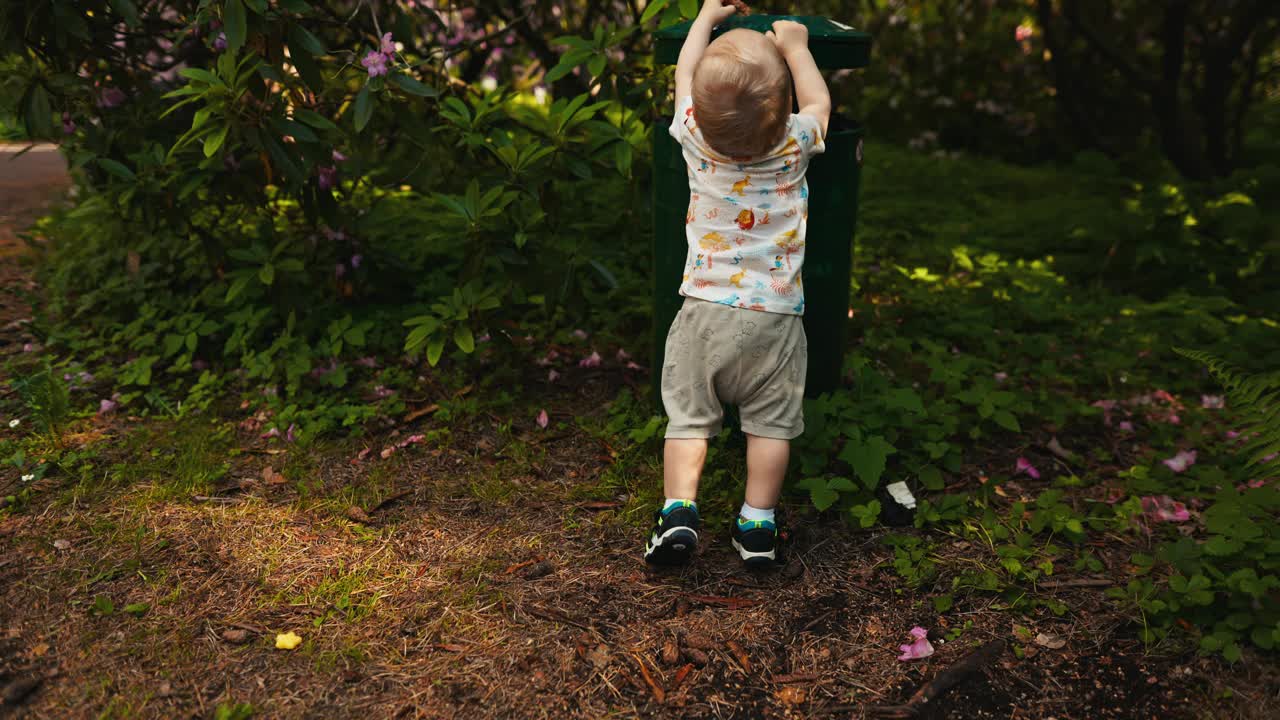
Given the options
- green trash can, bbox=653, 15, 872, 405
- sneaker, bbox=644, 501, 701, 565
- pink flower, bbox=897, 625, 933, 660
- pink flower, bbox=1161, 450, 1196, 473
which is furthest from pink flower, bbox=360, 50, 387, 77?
pink flower, bbox=1161, 450, 1196, 473

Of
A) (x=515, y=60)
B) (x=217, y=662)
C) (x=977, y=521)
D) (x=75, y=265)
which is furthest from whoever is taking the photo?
(x=515, y=60)

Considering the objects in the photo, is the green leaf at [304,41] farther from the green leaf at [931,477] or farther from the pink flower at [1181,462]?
the pink flower at [1181,462]

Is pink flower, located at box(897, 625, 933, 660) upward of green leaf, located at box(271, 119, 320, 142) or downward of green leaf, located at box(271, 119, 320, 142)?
downward

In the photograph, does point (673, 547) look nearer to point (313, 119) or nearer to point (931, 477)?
point (931, 477)

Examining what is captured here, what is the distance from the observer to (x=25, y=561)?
241cm

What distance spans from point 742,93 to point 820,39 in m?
0.50

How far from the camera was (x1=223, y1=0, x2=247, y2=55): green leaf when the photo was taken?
2537mm

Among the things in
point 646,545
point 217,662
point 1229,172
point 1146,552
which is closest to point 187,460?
point 217,662

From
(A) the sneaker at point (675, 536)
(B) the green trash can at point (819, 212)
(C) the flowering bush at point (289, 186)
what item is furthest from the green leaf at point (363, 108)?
(A) the sneaker at point (675, 536)

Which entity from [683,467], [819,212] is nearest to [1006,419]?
[819,212]

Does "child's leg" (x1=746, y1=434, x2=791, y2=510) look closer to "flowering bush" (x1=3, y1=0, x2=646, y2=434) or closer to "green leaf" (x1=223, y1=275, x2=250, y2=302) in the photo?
"flowering bush" (x1=3, y1=0, x2=646, y2=434)

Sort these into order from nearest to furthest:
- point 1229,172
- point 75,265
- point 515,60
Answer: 1. point 75,265
2. point 515,60
3. point 1229,172

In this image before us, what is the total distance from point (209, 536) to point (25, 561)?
0.47 meters

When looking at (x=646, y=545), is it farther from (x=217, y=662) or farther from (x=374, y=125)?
(x=374, y=125)
